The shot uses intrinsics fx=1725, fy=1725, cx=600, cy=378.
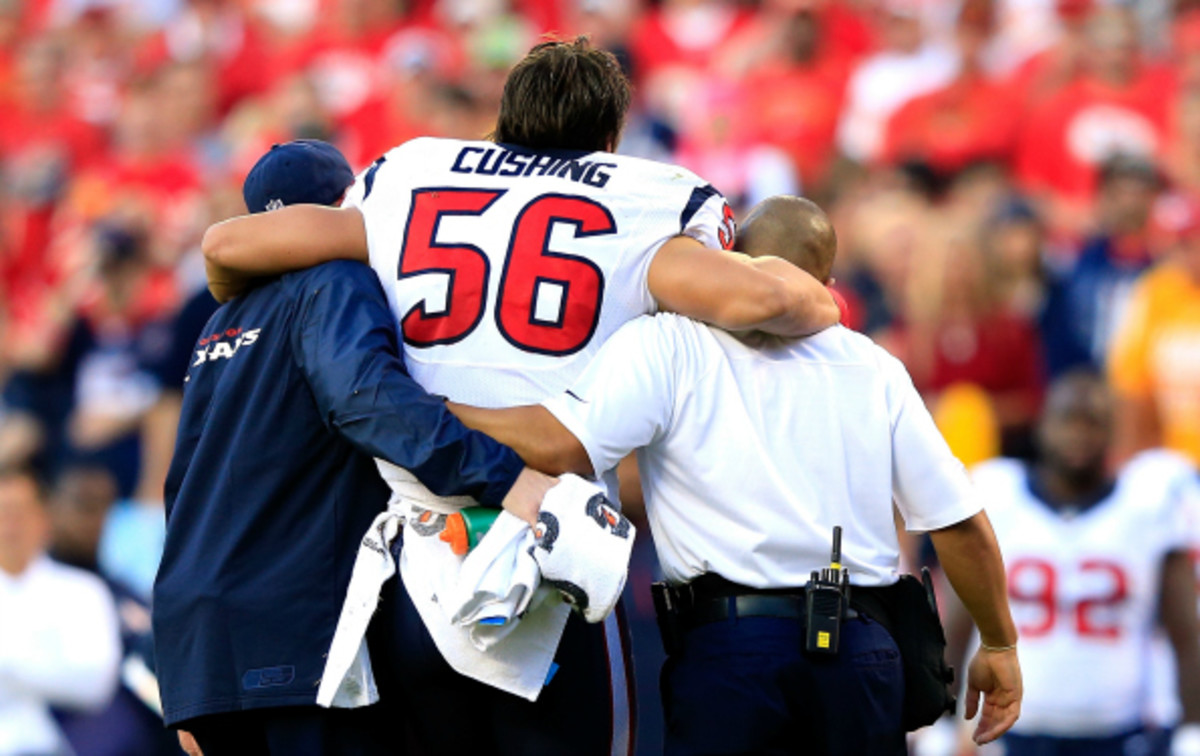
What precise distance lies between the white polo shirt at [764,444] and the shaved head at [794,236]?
179 millimetres

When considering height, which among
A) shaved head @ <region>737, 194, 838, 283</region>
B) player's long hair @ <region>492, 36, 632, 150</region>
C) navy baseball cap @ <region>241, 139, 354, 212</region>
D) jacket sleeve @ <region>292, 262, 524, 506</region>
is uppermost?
player's long hair @ <region>492, 36, 632, 150</region>

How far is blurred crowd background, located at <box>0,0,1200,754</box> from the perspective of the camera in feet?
25.7

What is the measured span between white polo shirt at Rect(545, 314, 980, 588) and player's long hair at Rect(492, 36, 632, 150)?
0.49m

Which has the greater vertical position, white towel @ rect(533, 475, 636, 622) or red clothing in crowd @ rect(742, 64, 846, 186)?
red clothing in crowd @ rect(742, 64, 846, 186)

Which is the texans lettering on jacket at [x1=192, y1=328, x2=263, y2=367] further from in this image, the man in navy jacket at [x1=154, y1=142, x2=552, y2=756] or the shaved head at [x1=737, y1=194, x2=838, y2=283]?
the shaved head at [x1=737, y1=194, x2=838, y2=283]

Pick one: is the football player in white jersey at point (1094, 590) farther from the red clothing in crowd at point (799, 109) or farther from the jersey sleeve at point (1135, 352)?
the red clothing in crowd at point (799, 109)

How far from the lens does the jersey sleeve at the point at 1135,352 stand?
7.80 meters

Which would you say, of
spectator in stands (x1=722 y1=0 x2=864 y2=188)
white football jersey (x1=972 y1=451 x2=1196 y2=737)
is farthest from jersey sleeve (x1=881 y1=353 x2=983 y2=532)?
spectator in stands (x1=722 y1=0 x2=864 y2=188)

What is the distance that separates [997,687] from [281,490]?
1.65m

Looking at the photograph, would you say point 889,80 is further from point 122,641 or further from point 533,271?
point 533,271

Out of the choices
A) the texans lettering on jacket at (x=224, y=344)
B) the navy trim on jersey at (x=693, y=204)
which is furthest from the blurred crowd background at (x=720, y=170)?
the navy trim on jersey at (x=693, y=204)

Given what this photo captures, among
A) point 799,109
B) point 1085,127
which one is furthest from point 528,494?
point 799,109

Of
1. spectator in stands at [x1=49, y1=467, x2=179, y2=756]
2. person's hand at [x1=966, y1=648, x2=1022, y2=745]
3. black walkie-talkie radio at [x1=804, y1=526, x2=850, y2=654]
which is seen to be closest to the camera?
black walkie-talkie radio at [x1=804, y1=526, x2=850, y2=654]

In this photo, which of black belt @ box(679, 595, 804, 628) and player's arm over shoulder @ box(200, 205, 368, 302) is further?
player's arm over shoulder @ box(200, 205, 368, 302)
